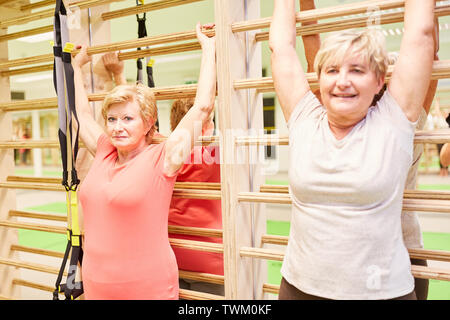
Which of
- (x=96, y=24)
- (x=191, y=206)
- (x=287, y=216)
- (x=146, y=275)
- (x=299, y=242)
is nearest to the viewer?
(x=299, y=242)

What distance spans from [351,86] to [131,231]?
0.97m

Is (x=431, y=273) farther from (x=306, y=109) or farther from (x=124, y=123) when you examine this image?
(x=124, y=123)

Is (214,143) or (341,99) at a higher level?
(341,99)

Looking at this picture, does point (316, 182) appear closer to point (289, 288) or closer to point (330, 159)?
point (330, 159)

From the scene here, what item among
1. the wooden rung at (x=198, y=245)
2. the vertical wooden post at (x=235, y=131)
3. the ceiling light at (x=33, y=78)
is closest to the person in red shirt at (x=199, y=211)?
the wooden rung at (x=198, y=245)

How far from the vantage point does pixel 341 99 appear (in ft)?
3.65

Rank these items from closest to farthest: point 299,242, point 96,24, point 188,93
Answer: point 299,242 → point 188,93 → point 96,24

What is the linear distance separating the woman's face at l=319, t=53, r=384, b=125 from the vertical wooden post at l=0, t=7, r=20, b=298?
7.40ft

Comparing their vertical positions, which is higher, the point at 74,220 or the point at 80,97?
the point at 80,97

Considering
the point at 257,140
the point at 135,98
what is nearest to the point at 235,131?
the point at 257,140

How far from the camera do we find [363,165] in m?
1.11

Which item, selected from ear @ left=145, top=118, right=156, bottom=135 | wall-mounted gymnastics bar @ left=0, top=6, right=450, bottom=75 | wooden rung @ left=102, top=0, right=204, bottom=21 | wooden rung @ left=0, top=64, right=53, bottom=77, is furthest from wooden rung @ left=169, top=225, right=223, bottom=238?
wooden rung @ left=0, top=64, right=53, bottom=77

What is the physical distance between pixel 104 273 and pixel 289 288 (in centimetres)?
76
